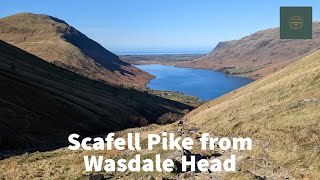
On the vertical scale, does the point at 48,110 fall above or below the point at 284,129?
below

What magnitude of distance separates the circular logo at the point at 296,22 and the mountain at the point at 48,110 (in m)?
52.3

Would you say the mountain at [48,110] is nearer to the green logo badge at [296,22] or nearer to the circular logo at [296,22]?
the green logo badge at [296,22]

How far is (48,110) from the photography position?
93562mm

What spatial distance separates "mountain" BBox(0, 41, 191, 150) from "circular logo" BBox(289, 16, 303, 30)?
172ft

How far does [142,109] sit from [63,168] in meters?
119

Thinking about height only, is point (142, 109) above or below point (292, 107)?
below

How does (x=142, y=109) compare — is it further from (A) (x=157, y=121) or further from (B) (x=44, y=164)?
(B) (x=44, y=164)

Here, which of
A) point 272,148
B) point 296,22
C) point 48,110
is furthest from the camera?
point 48,110

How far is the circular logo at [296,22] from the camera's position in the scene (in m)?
70.5

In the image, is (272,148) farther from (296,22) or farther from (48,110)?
(48,110)

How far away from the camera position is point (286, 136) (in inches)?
1463

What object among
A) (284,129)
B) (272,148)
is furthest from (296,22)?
(272,148)

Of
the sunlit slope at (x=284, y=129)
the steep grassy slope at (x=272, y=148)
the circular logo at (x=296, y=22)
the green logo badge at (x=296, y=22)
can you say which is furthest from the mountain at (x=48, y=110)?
the circular logo at (x=296, y=22)

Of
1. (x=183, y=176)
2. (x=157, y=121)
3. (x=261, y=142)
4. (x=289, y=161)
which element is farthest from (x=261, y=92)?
(x=157, y=121)
